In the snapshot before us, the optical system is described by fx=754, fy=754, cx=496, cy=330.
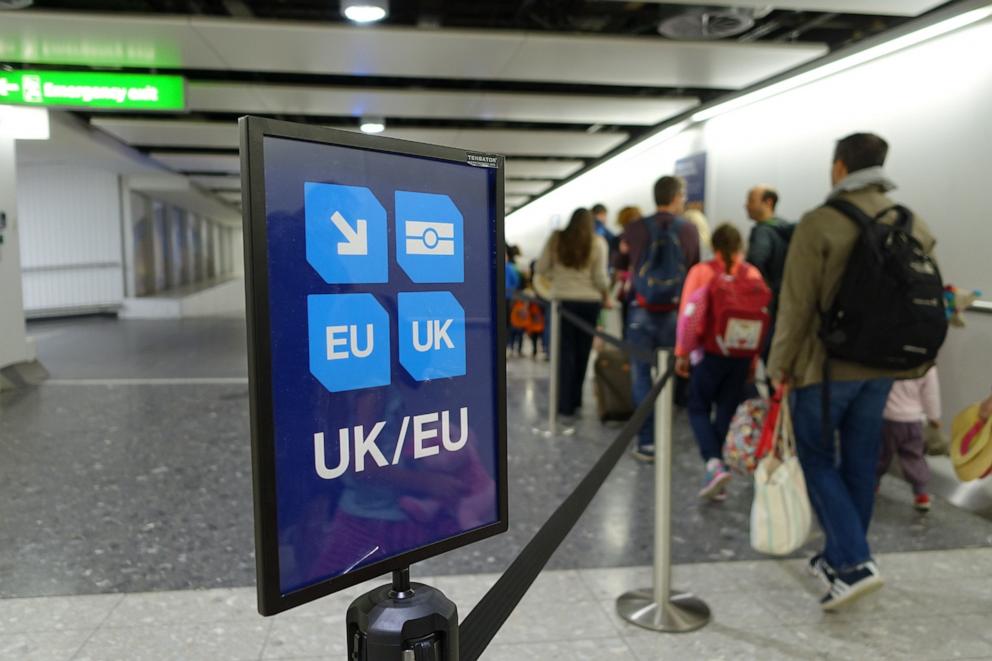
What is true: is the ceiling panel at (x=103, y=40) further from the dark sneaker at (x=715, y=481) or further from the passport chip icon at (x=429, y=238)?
the passport chip icon at (x=429, y=238)

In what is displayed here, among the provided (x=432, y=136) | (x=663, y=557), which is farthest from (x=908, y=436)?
(x=432, y=136)

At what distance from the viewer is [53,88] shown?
6.68 metres

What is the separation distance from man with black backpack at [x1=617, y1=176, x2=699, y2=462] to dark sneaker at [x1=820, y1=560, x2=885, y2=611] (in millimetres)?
2102

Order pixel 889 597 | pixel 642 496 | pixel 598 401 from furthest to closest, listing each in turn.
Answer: pixel 598 401 < pixel 642 496 < pixel 889 597

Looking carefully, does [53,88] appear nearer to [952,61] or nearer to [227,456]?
[227,456]

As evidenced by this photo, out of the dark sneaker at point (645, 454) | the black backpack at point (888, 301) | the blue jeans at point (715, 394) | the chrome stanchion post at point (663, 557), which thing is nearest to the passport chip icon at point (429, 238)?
the chrome stanchion post at point (663, 557)

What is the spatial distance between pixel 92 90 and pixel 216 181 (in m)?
9.38

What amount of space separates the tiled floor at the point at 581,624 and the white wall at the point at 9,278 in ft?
17.7

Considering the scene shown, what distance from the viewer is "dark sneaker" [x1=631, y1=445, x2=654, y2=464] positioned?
15.9 feet

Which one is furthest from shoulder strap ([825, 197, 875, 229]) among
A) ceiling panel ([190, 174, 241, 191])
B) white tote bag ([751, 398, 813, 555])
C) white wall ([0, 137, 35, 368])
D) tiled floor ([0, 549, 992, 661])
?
ceiling panel ([190, 174, 241, 191])

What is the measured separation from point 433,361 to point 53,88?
7125mm

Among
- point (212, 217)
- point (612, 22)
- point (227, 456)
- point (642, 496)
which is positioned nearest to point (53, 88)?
point (227, 456)

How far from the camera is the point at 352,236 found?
97 centimetres

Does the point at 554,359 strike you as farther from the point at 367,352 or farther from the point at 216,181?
the point at 216,181
